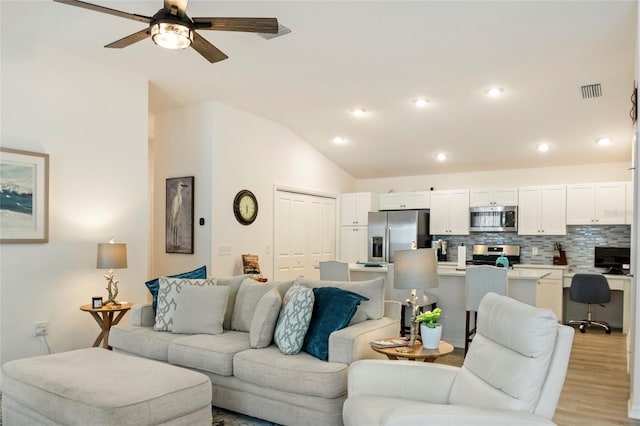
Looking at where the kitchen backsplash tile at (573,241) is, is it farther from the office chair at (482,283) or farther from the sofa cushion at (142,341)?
the sofa cushion at (142,341)

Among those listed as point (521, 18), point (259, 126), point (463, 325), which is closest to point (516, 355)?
point (521, 18)

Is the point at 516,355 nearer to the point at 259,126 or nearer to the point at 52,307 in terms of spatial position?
the point at 52,307

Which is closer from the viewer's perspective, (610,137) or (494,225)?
(610,137)

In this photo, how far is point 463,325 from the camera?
556 cm

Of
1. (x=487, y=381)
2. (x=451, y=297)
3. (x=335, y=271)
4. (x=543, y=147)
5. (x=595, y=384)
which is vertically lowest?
(x=595, y=384)

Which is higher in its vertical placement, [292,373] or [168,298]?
[168,298]

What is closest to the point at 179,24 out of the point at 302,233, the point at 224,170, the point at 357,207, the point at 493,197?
the point at 224,170

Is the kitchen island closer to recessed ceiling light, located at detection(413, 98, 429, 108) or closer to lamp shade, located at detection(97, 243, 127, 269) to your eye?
recessed ceiling light, located at detection(413, 98, 429, 108)

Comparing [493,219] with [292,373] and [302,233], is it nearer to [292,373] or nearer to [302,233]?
[302,233]

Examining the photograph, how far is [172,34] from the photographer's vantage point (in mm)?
3000

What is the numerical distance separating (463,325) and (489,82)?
2799 millimetres

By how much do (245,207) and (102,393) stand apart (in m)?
A: 4.10

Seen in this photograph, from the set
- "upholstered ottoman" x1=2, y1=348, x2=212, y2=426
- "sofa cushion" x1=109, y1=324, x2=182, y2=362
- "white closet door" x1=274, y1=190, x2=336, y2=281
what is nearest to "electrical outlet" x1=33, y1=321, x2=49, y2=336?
"sofa cushion" x1=109, y1=324, x2=182, y2=362

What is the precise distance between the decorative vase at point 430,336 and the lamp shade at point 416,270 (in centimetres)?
28
